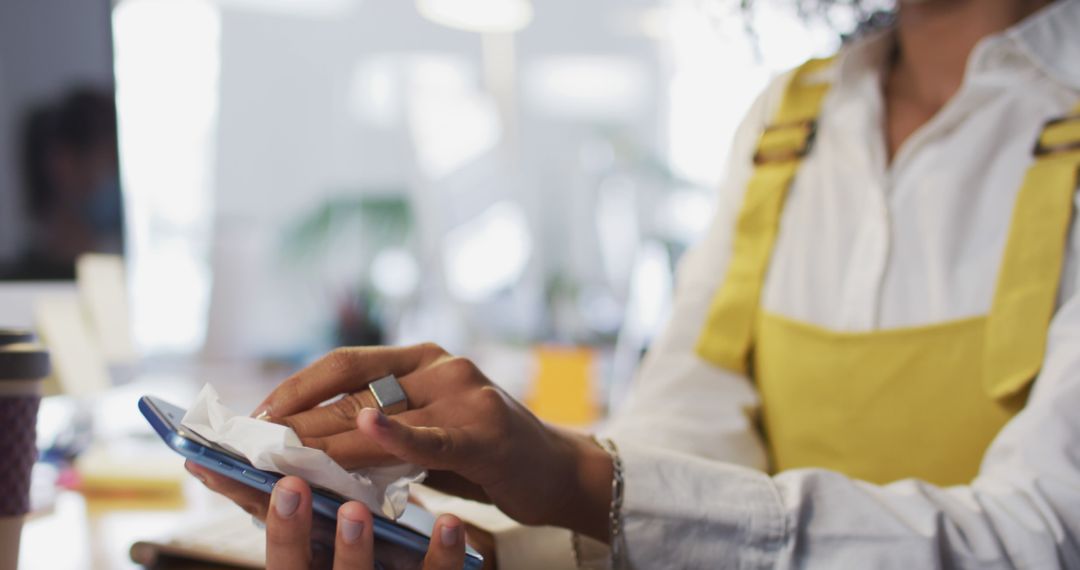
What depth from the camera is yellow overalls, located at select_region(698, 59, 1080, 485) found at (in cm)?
87

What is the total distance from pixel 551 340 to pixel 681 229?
6.96 feet

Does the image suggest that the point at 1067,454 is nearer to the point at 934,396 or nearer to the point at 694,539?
the point at 934,396

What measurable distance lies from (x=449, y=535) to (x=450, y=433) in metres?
0.06

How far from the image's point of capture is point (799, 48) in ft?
5.03

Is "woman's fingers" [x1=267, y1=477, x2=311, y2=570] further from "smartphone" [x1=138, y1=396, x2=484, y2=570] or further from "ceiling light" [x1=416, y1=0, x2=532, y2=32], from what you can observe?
"ceiling light" [x1=416, y1=0, x2=532, y2=32]

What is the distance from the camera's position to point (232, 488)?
1.82 ft

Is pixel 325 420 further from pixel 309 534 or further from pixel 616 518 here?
pixel 616 518

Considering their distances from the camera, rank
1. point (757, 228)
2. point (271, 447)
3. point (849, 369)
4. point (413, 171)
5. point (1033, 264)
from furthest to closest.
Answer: point (413, 171) < point (757, 228) < point (849, 369) < point (1033, 264) < point (271, 447)

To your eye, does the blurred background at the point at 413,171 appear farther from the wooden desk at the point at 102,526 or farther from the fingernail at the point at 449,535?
the fingernail at the point at 449,535

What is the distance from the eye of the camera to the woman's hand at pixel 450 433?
0.56m

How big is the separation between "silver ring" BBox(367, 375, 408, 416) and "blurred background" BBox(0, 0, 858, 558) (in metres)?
1.61

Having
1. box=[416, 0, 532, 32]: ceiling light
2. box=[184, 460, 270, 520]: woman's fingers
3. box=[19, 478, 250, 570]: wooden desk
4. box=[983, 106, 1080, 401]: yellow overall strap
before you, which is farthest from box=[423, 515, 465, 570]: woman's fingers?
box=[416, 0, 532, 32]: ceiling light

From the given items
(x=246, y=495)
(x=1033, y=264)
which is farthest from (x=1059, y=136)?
(x=246, y=495)

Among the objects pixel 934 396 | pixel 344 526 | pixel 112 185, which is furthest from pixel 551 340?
pixel 344 526
